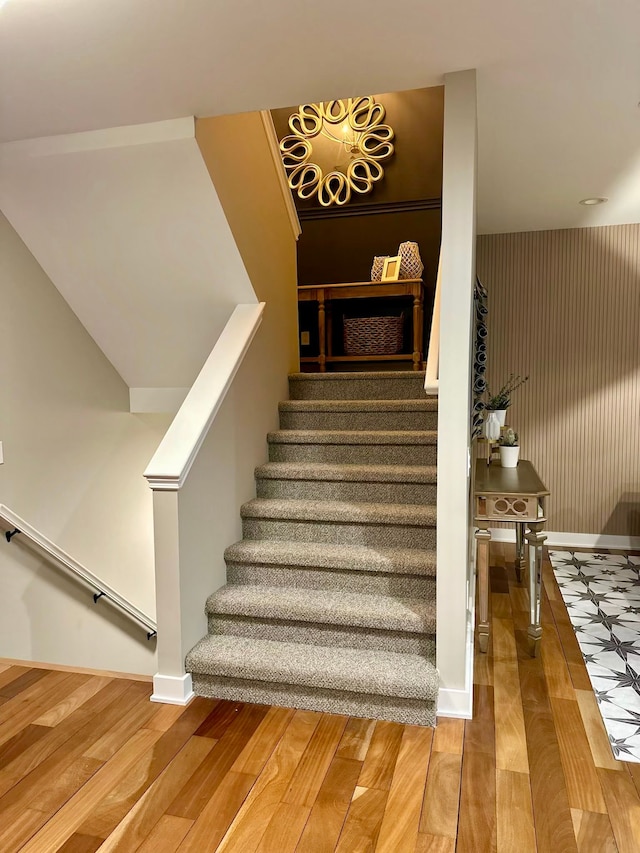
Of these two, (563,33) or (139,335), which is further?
(139,335)

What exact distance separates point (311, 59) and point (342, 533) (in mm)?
1924

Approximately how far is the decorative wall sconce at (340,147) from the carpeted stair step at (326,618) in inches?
132

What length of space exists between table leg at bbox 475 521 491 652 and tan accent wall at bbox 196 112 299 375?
155 centimetres

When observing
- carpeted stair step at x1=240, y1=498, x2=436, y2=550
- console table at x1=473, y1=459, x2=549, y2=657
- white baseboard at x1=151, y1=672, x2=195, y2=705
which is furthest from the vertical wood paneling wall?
white baseboard at x1=151, y1=672, x2=195, y2=705

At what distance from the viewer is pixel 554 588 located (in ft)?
12.1

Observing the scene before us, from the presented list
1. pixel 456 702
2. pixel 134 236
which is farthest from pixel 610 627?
pixel 134 236

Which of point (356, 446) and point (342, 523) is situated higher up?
point (356, 446)

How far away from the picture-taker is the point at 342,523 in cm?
286

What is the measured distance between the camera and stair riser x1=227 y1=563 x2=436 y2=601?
2.58 metres

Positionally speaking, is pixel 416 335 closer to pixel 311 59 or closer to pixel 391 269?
pixel 391 269

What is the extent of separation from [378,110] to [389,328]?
183 centimetres

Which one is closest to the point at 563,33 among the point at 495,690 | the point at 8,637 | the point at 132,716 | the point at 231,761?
the point at 495,690

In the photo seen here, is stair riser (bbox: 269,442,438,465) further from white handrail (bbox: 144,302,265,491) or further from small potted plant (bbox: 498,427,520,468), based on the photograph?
white handrail (bbox: 144,302,265,491)

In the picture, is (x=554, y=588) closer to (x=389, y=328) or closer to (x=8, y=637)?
(x=389, y=328)
